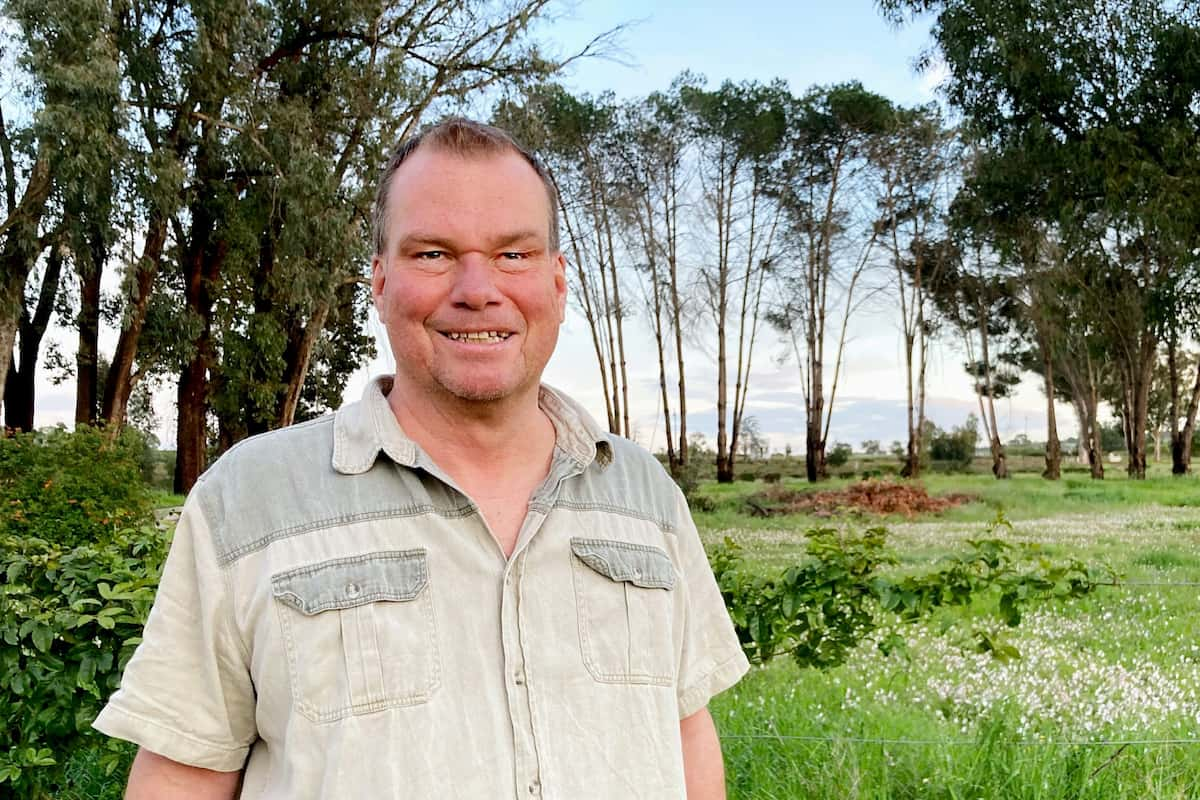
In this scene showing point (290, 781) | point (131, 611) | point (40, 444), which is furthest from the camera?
point (40, 444)

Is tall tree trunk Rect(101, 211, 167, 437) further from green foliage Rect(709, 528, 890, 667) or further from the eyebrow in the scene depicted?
the eyebrow

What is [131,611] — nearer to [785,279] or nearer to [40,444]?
[40,444]

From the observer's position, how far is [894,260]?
59.7 ft

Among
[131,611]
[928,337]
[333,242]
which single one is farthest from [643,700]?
[928,337]

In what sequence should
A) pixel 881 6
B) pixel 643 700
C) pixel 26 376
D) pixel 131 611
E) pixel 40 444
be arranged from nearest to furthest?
pixel 643 700 → pixel 131 611 → pixel 40 444 → pixel 881 6 → pixel 26 376

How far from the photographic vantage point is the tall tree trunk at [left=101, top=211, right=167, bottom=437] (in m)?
13.7

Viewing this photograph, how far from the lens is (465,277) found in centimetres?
121

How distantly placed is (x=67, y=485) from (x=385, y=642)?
30.3 ft

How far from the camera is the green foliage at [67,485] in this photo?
876cm

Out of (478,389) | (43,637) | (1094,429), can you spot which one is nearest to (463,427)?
(478,389)

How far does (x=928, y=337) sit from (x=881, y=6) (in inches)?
269

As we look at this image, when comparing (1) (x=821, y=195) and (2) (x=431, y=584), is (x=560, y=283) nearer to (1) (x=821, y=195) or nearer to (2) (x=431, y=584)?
(2) (x=431, y=584)

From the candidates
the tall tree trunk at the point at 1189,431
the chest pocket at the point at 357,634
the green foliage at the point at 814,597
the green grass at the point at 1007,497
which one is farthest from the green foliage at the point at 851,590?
the tall tree trunk at the point at 1189,431

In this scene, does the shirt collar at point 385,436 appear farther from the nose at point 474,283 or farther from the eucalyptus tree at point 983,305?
the eucalyptus tree at point 983,305
